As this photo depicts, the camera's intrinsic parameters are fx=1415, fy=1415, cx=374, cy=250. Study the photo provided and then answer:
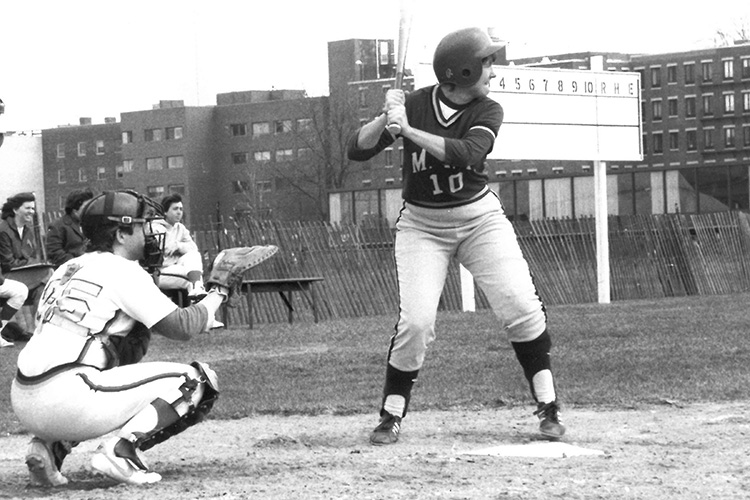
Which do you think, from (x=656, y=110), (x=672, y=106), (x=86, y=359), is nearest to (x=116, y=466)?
(x=86, y=359)

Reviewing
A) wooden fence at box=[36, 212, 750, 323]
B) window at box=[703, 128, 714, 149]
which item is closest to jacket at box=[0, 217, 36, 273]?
wooden fence at box=[36, 212, 750, 323]

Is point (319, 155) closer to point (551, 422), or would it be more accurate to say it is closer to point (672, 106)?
point (672, 106)

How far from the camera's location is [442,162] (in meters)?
6.99

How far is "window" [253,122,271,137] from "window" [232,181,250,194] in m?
3.76

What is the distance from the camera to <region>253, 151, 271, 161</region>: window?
101325 millimetres

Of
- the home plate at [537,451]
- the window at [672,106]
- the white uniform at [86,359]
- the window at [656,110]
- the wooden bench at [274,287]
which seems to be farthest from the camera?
the window at [656,110]

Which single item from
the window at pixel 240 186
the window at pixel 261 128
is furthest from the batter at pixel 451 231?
the window at pixel 261 128

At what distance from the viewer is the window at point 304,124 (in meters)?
92.9

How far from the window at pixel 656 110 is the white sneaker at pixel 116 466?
8626cm

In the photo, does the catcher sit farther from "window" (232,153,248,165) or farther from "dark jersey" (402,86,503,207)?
"window" (232,153,248,165)

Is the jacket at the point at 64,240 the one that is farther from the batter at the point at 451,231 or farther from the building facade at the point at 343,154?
the building facade at the point at 343,154

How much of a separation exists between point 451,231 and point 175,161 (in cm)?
10098

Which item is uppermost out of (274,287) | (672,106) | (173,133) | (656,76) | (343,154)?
(656,76)

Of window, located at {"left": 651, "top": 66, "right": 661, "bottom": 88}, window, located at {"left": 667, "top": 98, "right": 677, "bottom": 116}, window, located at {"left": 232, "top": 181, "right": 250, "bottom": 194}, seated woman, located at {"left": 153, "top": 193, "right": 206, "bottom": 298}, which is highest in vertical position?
window, located at {"left": 651, "top": 66, "right": 661, "bottom": 88}
